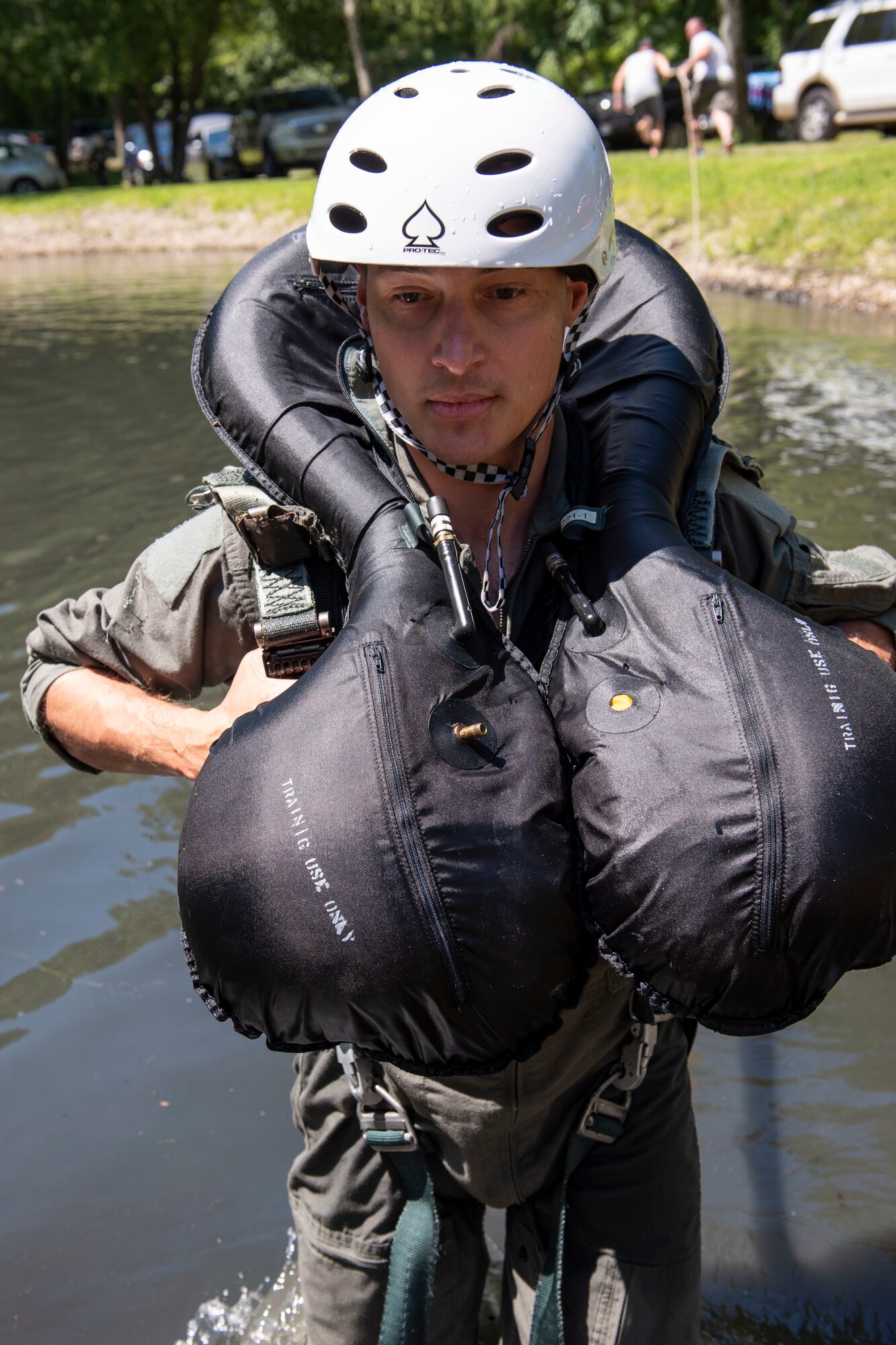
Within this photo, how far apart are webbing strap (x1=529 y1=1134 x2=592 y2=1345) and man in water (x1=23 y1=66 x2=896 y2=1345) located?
0.14 feet

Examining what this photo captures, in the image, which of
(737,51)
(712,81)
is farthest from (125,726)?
(737,51)

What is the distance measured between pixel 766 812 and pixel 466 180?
1.20m

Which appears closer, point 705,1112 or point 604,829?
point 604,829

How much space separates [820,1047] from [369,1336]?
234 cm

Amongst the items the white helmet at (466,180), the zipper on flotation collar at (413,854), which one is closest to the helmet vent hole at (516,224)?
the white helmet at (466,180)

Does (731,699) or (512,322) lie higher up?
(512,322)

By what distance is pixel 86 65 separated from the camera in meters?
33.2

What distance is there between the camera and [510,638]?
2141 millimetres

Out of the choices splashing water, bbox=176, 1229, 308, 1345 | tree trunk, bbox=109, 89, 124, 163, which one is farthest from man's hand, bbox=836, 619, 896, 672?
tree trunk, bbox=109, 89, 124, 163

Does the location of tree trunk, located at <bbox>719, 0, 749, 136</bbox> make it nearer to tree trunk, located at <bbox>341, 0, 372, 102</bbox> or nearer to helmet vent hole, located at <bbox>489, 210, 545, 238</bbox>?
tree trunk, located at <bbox>341, 0, 372, 102</bbox>

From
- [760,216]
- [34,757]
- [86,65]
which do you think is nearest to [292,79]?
[86,65]

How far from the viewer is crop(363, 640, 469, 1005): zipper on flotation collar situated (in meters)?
1.72

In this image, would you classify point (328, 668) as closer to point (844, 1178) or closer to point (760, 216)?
point (844, 1178)

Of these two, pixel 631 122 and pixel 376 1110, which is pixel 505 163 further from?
pixel 631 122
